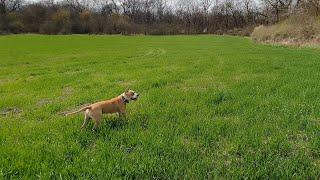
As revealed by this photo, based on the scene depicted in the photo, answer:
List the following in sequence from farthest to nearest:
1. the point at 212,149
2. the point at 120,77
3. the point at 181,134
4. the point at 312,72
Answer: the point at 120,77
the point at 312,72
the point at 181,134
the point at 212,149

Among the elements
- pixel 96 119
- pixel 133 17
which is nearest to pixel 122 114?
pixel 96 119

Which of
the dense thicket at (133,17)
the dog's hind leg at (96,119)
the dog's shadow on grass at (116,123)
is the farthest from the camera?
the dense thicket at (133,17)

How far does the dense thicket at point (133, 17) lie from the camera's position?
113 metres

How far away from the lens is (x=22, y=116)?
31.3 feet

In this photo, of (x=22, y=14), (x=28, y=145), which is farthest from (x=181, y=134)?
A: (x=22, y=14)

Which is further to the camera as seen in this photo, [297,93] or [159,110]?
[297,93]

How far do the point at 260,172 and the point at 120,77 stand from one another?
11586 millimetres

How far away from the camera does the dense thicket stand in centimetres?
11312

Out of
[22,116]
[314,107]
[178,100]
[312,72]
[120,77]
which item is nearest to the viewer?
[314,107]

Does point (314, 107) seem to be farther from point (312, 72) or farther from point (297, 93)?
point (312, 72)

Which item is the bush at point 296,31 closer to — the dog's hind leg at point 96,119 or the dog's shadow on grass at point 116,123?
the dog's shadow on grass at point 116,123

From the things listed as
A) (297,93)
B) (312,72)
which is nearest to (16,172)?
(297,93)

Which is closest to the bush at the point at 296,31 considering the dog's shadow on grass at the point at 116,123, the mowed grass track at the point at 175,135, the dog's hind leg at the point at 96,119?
the mowed grass track at the point at 175,135

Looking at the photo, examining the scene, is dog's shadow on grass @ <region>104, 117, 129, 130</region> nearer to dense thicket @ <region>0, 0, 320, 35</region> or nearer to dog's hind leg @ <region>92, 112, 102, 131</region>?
dog's hind leg @ <region>92, 112, 102, 131</region>
